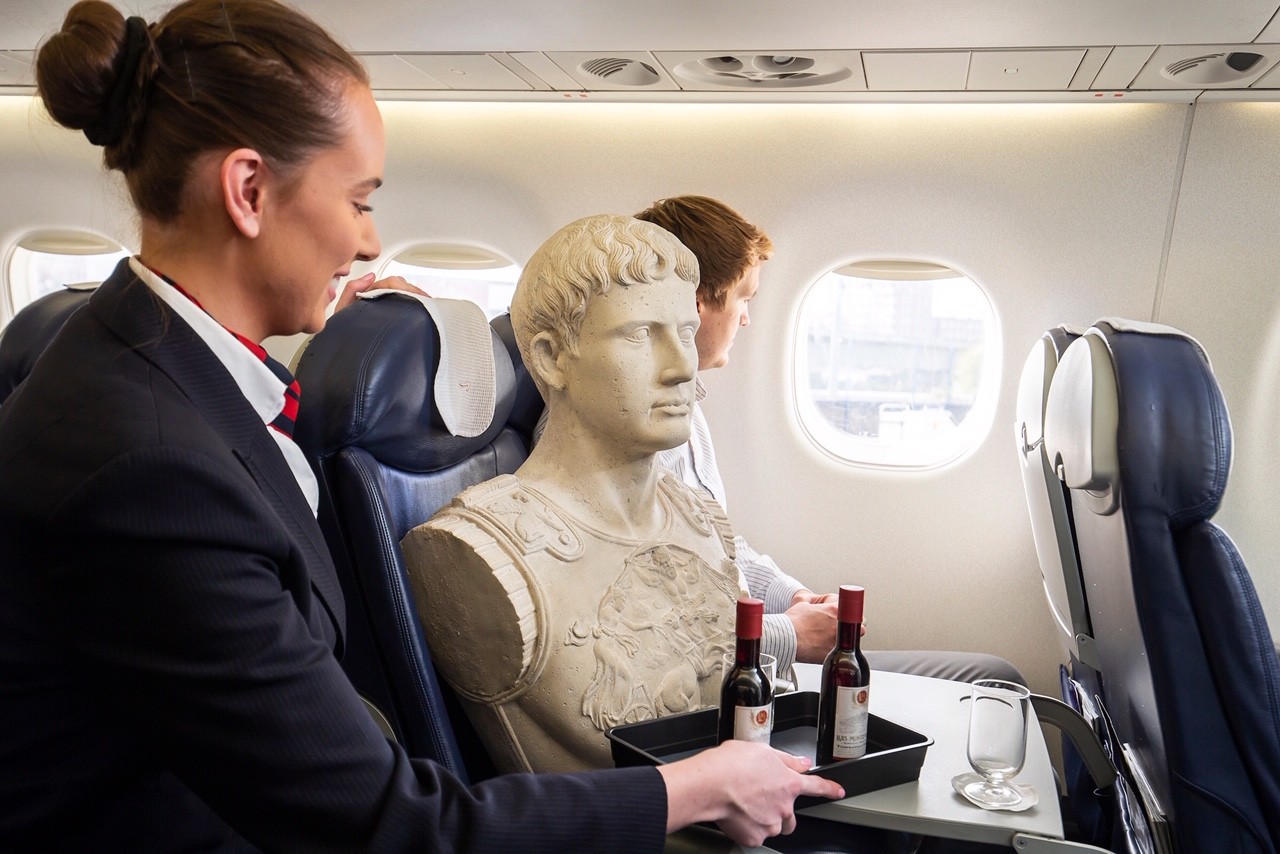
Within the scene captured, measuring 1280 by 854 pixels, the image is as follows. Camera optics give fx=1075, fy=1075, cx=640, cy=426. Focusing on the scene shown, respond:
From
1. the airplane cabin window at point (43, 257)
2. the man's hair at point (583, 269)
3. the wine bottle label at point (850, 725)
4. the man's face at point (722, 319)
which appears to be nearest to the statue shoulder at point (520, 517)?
the man's hair at point (583, 269)

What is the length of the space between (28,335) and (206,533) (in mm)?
2436

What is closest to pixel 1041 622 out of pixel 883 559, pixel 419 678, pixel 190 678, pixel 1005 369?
pixel 883 559

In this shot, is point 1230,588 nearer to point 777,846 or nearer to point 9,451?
point 777,846

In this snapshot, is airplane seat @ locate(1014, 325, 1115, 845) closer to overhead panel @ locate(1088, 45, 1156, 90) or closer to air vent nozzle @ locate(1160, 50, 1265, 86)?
overhead panel @ locate(1088, 45, 1156, 90)

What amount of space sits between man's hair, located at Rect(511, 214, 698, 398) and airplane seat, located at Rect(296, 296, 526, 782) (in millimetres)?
208

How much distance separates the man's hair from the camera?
1749 mm

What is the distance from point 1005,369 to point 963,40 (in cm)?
133

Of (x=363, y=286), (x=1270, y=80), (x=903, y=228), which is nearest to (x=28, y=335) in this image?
(x=363, y=286)

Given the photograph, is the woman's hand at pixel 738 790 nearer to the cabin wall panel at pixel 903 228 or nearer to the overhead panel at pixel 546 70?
the overhead panel at pixel 546 70

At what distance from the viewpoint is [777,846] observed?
164cm

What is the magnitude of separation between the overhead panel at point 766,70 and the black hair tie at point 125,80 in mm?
2495

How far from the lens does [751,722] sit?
1.50m

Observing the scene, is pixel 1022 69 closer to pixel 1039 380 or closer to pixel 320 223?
pixel 1039 380

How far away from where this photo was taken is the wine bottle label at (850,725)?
1563mm
